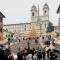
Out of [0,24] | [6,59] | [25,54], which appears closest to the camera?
[6,59]

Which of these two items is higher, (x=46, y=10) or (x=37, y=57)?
(x=46, y=10)

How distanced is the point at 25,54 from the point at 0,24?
106 feet

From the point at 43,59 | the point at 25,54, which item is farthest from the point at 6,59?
the point at 43,59

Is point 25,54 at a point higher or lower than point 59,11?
lower

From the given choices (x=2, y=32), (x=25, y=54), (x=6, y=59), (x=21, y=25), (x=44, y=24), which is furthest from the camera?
(x=44, y=24)

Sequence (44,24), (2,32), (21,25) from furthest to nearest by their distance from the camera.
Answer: (44,24) < (21,25) < (2,32)

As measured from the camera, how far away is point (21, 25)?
63.2m

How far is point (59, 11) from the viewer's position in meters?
48.3

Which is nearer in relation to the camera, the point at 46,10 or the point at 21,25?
the point at 21,25

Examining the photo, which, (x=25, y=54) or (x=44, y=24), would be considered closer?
(x=25, y=54)

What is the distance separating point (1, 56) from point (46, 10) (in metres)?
61.2

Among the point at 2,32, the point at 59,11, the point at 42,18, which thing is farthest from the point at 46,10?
the point at 2,32

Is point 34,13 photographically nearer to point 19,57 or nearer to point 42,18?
point 42,18

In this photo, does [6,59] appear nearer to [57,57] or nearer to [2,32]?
[57,57]
